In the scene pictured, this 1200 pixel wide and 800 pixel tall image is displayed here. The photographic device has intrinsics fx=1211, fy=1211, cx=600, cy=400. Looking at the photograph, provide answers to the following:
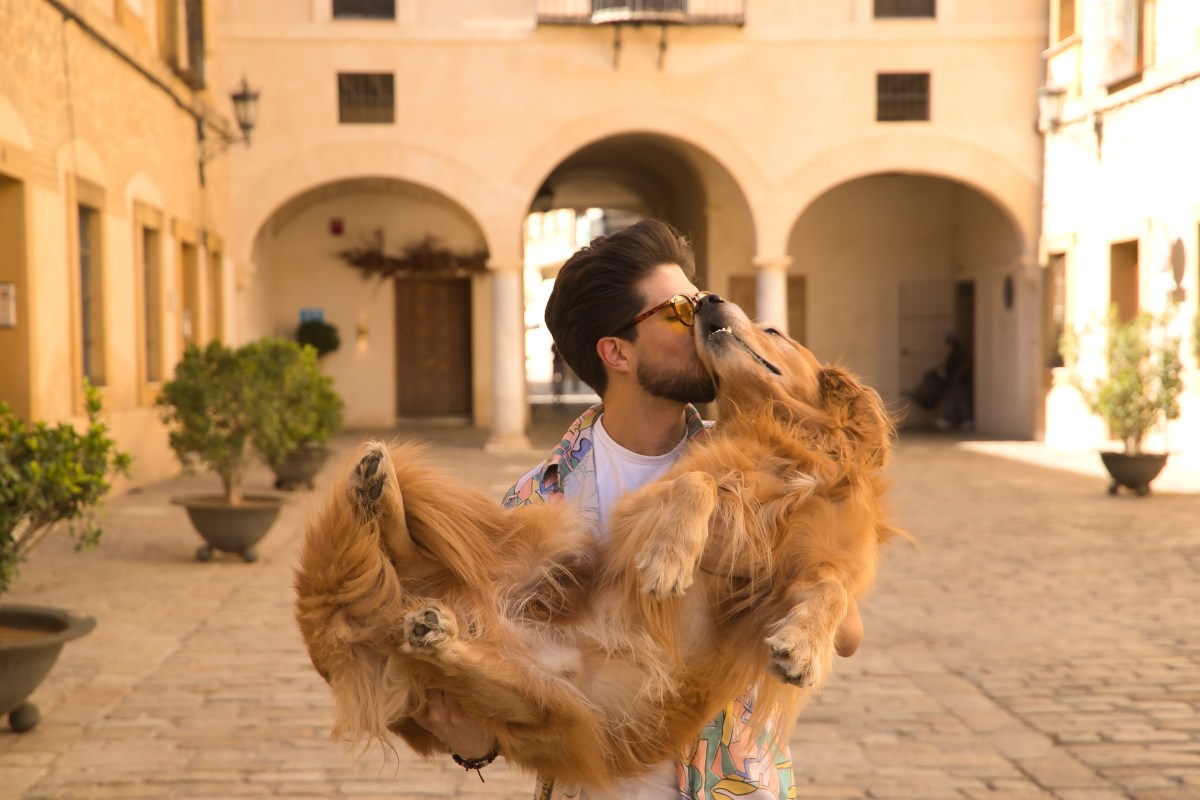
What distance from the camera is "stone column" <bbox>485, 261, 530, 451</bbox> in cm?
1922

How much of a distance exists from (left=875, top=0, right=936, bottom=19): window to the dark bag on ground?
6.66 meters

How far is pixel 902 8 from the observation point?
1933 centimetres

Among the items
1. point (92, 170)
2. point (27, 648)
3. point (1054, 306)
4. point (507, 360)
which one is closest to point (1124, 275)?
point (1054, 306)

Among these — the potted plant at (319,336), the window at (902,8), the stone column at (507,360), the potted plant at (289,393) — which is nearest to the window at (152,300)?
the potted plant at (289,393)

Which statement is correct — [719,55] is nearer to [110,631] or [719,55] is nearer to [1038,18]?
[1038,18]

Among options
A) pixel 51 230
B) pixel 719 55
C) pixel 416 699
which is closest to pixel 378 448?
pixel 416 699

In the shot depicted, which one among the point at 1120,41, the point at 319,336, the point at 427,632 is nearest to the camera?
the point at 427,632

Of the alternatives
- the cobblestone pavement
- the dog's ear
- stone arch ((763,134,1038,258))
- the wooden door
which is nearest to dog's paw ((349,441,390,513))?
the cobblestone pavement

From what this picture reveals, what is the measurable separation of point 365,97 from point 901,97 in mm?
8472

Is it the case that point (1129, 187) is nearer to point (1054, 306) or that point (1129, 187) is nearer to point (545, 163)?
point (1054, 306)

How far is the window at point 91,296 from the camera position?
12.7 meters

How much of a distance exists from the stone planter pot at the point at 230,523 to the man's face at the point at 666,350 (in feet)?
23.9

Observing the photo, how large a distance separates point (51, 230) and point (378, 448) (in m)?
10.2

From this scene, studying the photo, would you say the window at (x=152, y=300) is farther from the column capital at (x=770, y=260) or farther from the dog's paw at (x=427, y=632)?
the dog's paw at (x=427, y=632)
